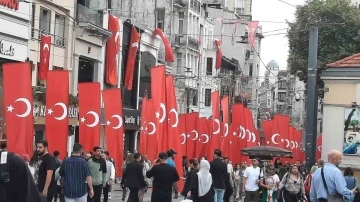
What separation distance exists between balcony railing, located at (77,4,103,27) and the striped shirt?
1056 inches

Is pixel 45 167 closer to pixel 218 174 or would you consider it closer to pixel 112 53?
pixel 218 174

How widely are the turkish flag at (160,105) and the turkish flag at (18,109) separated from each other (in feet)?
24.8

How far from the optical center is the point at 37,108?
3569 cm

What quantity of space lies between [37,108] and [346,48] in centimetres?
3222

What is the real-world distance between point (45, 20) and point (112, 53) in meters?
9.17

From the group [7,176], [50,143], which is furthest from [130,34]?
[7,176]

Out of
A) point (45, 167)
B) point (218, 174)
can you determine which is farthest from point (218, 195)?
point (45, 167)

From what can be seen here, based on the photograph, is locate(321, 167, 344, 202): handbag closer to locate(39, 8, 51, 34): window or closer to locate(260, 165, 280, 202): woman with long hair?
locate(260, 165, 280, 202): woman with long hair

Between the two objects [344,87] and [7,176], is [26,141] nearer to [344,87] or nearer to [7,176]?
[7,176]

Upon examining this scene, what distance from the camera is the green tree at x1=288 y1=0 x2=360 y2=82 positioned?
62125 mm

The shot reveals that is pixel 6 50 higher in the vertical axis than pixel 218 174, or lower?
higher

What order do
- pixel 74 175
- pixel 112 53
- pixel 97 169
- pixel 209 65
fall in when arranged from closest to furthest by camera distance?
1. pixel 74 175
2. pixel 97 169
3. pixel 112 53
4. pixel 209 65

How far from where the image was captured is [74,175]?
15383 millimetres

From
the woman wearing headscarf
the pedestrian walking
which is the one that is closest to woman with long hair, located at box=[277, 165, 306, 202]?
the woman wearing headscarf
